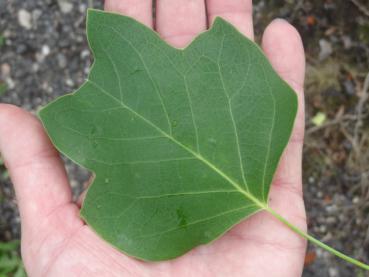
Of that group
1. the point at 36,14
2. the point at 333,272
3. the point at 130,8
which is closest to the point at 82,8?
the point at 36,14

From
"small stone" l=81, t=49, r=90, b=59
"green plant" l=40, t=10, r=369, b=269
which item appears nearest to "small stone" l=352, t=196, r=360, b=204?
"green plant" l=40, t=10, r=369, b=269

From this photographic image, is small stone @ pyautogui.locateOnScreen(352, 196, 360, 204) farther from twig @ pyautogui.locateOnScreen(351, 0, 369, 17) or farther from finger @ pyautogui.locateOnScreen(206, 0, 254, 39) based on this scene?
finger @ pyautogui.locateOnScreen(206, 0, 254, 39)

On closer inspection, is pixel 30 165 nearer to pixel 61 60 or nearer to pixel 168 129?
pixel 168 129

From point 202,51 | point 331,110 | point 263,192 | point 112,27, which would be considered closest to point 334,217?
point 331,110

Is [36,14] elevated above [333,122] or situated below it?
above

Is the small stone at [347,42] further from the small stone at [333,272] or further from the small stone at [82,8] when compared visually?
the small stone at [82,8]

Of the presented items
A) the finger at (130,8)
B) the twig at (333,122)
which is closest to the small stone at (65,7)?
the finger at (130,8)

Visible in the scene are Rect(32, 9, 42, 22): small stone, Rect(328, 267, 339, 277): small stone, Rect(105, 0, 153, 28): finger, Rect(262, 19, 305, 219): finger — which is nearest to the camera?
Rect(262, 19, 305, 219): finger

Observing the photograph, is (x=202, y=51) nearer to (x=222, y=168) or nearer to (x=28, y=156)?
(x=222, y=168)
